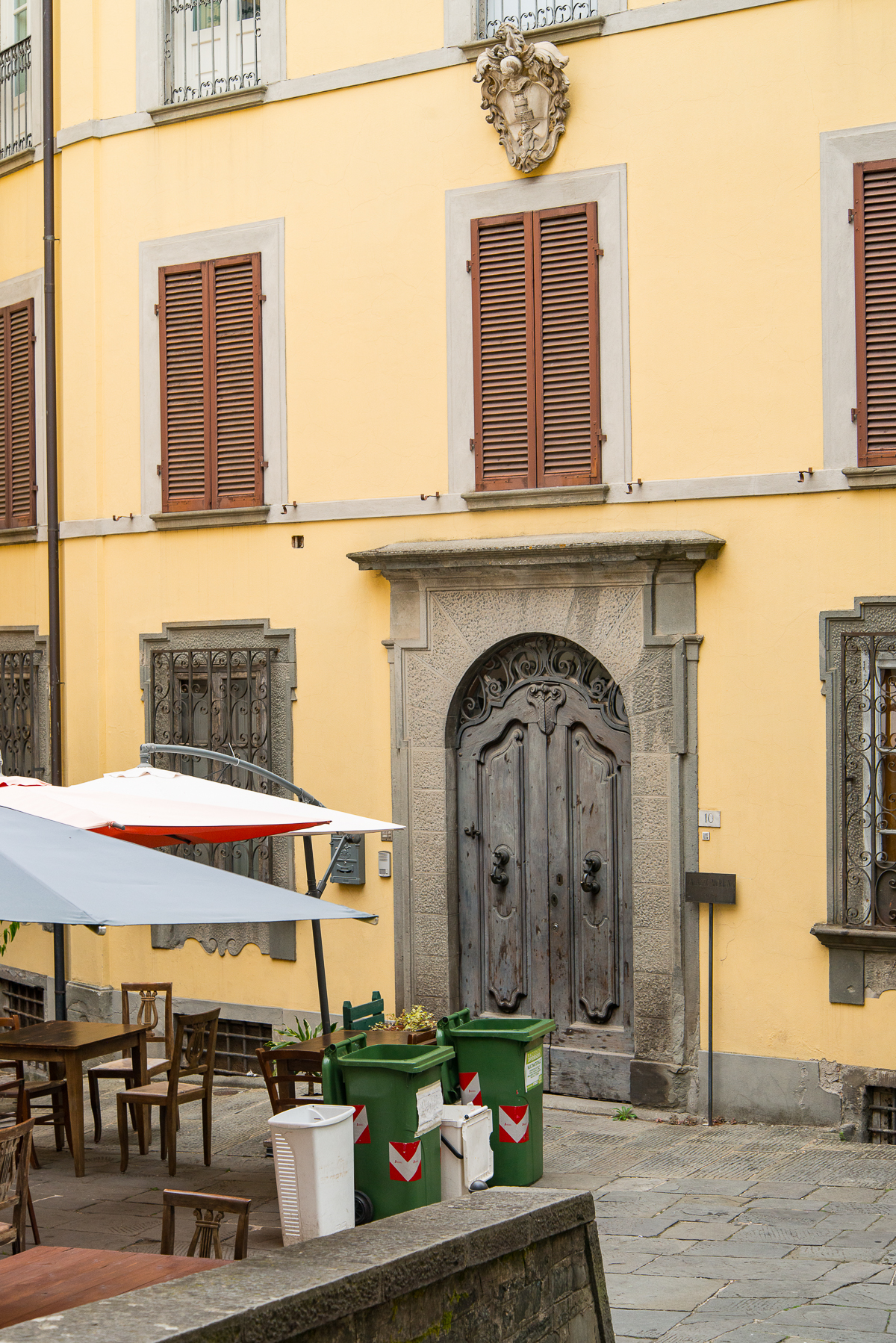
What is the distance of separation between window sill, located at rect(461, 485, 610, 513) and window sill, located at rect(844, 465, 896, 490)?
66.2 inches

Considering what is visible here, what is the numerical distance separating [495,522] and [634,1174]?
180 inches

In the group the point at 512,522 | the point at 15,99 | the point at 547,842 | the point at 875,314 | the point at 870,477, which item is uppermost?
the point at 15,99

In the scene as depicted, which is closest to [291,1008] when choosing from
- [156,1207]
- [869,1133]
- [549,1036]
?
[549,1036]

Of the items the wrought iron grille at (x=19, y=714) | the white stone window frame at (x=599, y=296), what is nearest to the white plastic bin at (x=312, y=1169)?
the white stone window frame at (x=599, y=296)

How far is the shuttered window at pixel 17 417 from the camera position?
13.5 m

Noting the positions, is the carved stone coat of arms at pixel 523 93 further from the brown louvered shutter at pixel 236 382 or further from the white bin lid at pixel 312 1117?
the white bin lid at pixel 312 1117

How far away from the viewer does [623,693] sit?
10477 mm

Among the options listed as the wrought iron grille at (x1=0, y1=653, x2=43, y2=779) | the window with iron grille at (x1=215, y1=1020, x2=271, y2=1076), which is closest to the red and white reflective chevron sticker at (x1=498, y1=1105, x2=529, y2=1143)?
the window with iron grille at (x1=215, y1=1020, x2=271, y2=1076)

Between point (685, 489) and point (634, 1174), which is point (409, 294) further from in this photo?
point (634, 1174)

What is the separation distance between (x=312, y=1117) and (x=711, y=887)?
12.0ft

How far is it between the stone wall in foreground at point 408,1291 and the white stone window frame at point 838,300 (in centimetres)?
611

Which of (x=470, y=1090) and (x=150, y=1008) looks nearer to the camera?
(x=470, y=1090)

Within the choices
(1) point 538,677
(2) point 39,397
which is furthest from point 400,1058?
(2) point 39,397

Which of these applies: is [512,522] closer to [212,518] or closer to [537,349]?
[537,349]
